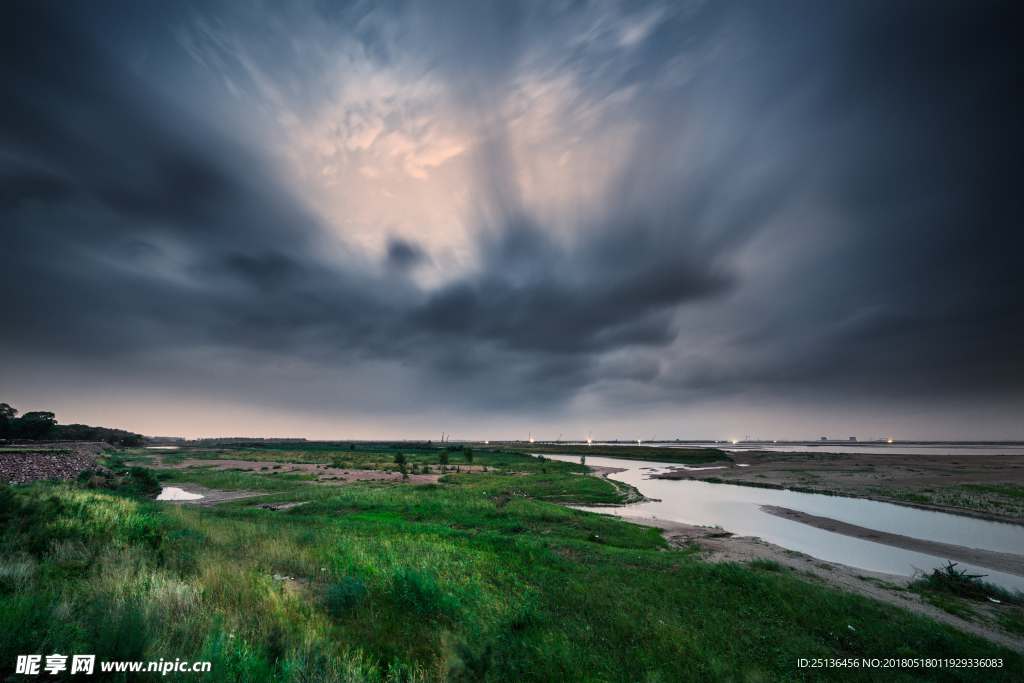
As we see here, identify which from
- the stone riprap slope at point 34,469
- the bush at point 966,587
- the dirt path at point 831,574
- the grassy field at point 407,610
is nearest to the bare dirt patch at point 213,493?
the stone riprap slope at point 34,469

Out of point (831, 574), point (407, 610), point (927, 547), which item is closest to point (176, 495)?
point (407, 610)

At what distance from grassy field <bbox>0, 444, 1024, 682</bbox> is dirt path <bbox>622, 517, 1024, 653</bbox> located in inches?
84.2

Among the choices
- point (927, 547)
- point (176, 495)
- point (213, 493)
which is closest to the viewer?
point (927, 547)

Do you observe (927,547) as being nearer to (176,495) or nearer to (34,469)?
(176,495)

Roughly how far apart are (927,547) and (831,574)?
557 inches

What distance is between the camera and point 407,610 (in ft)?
33.8

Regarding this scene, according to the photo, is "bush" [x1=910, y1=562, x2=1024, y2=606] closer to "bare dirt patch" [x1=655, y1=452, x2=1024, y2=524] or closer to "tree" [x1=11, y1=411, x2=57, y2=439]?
"bare dirt patch" [x1=655, y1=452, x2=1024, y2=524]

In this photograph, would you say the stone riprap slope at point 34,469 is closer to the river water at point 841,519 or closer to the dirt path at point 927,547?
the river water at point 841,519

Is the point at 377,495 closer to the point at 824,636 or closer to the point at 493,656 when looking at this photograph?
the point at 493,656

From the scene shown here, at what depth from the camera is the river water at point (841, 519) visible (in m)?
21.8

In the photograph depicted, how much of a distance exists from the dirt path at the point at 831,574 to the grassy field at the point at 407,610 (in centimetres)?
214

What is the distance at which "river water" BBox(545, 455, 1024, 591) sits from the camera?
71.4ft

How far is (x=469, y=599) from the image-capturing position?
11.3 metres

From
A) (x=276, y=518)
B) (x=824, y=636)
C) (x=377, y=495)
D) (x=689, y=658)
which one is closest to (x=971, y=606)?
(x=824, y=636)
